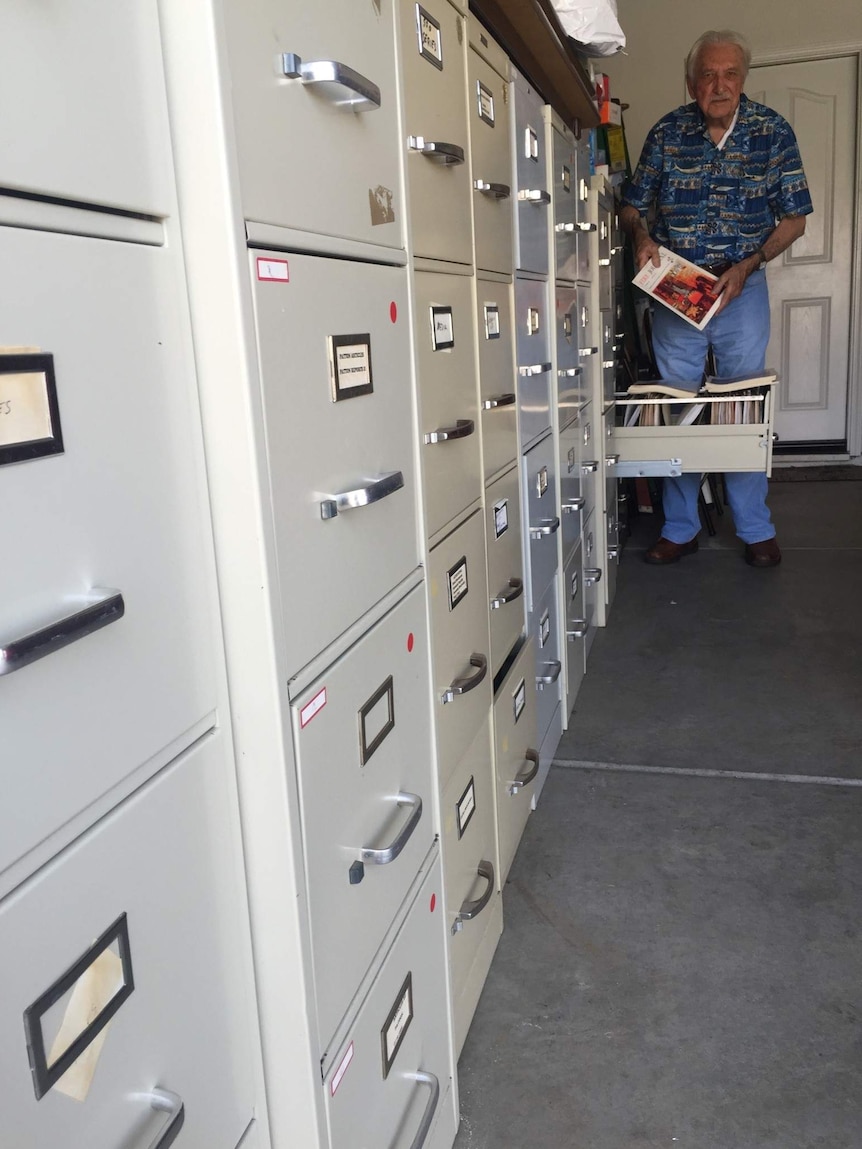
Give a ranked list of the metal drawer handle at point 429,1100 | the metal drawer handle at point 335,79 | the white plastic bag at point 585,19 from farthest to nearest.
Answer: the white plastic bag at point 585,19, the metal drawer handle at point 429,1100, the metal drawer handle at point 335,79

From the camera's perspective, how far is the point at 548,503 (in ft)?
7.21

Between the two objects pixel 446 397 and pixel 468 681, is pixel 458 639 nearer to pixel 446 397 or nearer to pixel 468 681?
pixel 468 681

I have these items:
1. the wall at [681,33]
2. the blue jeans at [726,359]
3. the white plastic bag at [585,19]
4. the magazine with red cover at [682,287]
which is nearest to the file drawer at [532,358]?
the white plastic bag at [585,19]

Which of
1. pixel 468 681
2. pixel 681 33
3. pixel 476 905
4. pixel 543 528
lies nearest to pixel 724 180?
pixel 681 33

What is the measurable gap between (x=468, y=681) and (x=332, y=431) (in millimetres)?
583

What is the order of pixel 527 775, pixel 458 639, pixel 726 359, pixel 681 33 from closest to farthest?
pixel 458 639
pixel 527 775
pixel 726 359
pixel 681 33

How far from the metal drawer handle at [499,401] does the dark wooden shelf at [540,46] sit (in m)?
0.68

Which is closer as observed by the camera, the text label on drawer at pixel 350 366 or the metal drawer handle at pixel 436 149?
the text label on drawer at pixel 350 366

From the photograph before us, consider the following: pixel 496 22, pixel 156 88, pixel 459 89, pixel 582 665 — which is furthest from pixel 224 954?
pixel 582 665

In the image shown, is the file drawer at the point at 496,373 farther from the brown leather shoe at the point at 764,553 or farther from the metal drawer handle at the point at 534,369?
the brown leather shoe at the point at 764,553

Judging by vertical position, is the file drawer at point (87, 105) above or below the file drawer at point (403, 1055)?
above

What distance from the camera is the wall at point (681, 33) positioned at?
5.15m

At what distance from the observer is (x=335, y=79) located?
0.77 m

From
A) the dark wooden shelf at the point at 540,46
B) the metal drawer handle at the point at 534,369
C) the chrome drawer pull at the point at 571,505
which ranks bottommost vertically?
the chrome drawer pull at the point at 571,505
